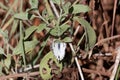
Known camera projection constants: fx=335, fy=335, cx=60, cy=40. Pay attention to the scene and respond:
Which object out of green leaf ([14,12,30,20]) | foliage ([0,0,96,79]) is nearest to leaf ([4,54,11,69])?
foliage ([0,0,96,79])

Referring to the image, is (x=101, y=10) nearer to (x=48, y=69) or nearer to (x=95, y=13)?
(x=95, y=13)

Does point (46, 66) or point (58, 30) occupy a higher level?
point (58, 30)

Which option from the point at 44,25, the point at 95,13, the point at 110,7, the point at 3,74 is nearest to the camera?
the point at 44,25

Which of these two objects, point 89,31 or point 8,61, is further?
point 8,61

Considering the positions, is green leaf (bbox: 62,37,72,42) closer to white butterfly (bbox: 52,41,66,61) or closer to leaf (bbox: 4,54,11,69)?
white butterfly (bbox: 52,41,66,61)

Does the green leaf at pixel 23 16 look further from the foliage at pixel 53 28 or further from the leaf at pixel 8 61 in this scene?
the leaf at pixel 8 61

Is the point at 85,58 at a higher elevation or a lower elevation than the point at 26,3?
lower

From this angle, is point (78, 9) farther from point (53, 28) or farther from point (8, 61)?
point (8, 61)

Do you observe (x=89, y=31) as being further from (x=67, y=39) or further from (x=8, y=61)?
(x=8, y=61)

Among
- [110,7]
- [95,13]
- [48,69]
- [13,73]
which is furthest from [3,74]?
[110,7]

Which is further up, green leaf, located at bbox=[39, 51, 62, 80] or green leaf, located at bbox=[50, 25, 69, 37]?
green leaf, located at bbox=[50, 25, 69, 37]

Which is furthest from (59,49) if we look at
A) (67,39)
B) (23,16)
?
(23,16)
